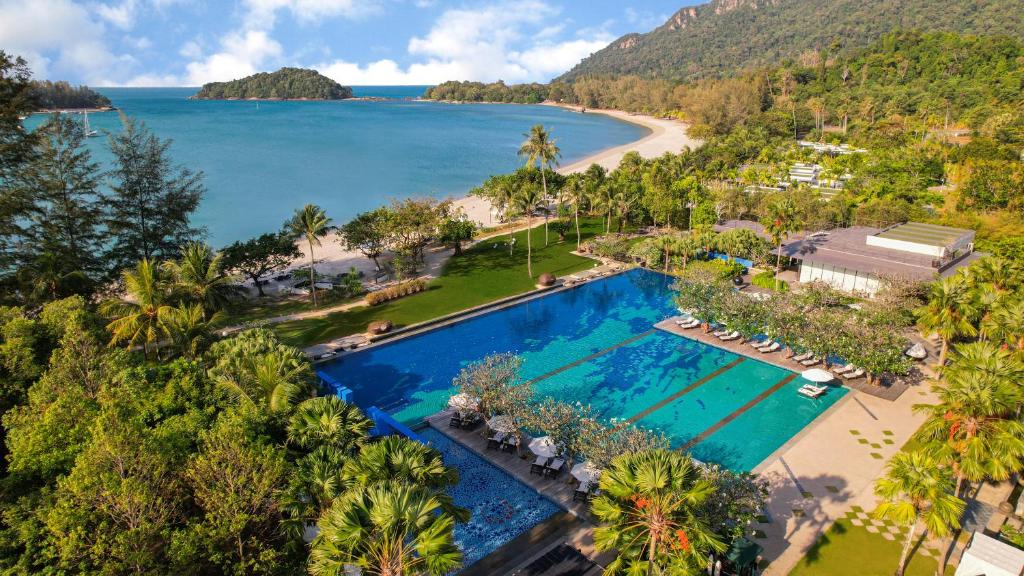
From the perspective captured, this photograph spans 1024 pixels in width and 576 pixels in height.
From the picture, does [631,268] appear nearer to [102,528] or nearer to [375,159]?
[102,528]

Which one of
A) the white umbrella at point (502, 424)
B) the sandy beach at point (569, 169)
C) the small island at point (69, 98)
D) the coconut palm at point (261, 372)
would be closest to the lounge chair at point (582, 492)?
the white umbrella at point (502, 424)

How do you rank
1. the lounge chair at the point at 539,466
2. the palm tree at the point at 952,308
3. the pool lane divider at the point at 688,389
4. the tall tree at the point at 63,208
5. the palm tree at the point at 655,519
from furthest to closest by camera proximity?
the tall tree at the point at 63,208 < the pool lane divider at the point at 688,389 < the palm tree at the point at 952,308 < the lounge chair at the point at 539,466 < the palm tree at the point at 655,519

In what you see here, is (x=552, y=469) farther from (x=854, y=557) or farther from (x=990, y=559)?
(x=990, y=559)

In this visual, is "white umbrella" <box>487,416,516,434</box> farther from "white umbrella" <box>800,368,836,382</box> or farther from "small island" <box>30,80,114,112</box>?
"small island" <box>30,80,114,112</box>

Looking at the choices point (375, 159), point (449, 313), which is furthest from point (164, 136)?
point (449, 313)

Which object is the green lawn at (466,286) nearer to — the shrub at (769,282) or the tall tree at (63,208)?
the tall tree at (63,208)

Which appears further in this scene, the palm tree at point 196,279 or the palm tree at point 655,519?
the palm tree at point 196,279
